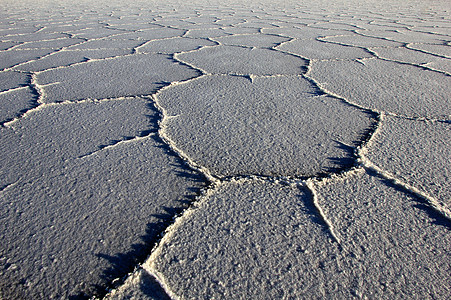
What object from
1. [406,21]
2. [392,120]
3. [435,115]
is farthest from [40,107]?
[406,21]

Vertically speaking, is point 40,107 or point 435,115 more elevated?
point 435,115

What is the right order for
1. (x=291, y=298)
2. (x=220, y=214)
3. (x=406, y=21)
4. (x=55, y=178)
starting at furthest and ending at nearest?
(x=406, y=21) → (x=55, y=178) → (x=220, y=214) → (x=291, y=298)

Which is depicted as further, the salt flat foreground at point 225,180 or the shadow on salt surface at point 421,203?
the shadow on salt surface at point 421,203

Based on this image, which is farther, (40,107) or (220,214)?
(40,107)

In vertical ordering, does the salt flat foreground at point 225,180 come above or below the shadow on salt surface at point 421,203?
below

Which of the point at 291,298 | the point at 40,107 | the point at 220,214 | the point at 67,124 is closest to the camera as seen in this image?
the point at 291,298

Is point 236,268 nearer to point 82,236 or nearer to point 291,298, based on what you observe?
point 291,298

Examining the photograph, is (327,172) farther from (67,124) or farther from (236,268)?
(67,124)
